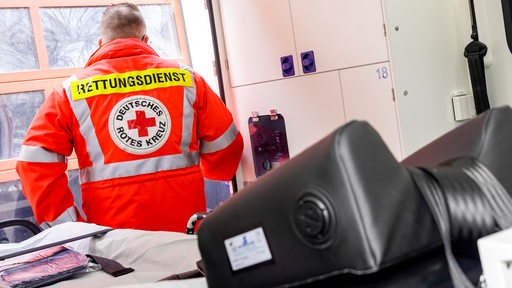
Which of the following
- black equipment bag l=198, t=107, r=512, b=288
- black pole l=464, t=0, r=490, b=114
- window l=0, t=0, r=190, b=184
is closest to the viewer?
black equipment bag l=198, t=107, r=512, b=288

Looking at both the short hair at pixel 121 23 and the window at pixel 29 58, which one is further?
the window at pixel 29 58

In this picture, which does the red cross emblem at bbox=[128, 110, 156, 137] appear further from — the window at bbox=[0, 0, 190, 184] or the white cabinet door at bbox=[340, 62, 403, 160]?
the window at bbox=[0, 0, 190, 184]

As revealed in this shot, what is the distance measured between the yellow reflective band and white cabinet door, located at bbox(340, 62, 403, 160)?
2.77 feet

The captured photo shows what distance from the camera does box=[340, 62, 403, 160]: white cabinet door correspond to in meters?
2.36

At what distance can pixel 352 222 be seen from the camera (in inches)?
26.2

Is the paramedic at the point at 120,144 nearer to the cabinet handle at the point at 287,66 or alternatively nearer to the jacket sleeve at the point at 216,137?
the jacket sleeve at the point at 216,137

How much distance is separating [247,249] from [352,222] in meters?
0.19

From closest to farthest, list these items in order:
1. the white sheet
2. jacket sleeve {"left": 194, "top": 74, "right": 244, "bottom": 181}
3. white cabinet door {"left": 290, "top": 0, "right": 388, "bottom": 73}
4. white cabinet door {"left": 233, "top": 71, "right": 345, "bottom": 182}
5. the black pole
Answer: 1. the white sheet
2. the black pole
3. white cabinet door {"left": 290, "top": 0, "right": 388, "bottom": 73}
4. white cabinet door {"left": 233, "top": 71, "right": 345, "bottom": 182}
5. jacket sleeve {"left": 194, "top": 74, "right": 244, "bottom": 181}

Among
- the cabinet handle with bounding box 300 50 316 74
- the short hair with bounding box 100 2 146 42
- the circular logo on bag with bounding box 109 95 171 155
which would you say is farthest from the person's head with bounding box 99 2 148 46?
the cabinet handle with bounding box 300 50 316 74

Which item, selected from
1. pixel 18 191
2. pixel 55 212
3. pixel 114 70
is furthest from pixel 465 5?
pixel 18 191

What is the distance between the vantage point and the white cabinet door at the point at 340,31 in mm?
2342

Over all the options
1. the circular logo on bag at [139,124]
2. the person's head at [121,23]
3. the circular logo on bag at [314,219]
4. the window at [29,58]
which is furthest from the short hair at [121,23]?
the circular logo on bag at [314,219]

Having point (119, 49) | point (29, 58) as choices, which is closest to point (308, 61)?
point (119, 49)

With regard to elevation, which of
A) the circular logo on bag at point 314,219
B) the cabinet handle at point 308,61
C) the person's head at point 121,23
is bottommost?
the circular logo on bag at point 314,219
